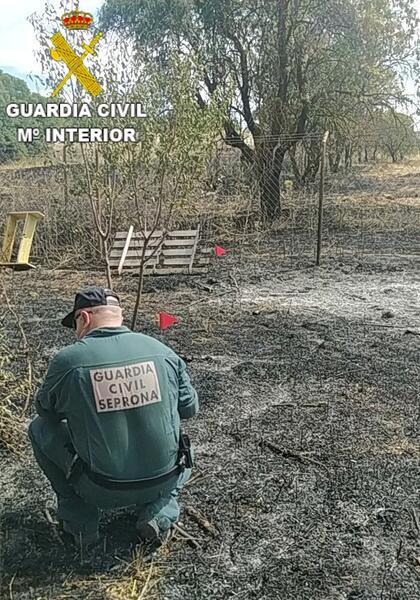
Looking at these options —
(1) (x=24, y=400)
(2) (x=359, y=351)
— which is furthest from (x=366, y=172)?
(1) (x=24, y=400)

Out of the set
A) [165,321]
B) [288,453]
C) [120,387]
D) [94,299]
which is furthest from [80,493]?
[165,321]

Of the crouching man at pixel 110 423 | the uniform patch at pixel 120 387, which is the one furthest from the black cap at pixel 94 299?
the uniform patch at pixel 120 387

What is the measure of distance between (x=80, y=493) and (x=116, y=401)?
0.45 meters

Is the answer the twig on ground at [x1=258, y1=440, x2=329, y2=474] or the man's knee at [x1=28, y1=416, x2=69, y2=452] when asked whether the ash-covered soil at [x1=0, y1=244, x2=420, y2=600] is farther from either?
the man's knee at [x1=28, y1=416, x2=69, y2=452]

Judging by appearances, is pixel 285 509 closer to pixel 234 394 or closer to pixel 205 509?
pixel 205 509

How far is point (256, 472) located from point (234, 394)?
1145 millimetres

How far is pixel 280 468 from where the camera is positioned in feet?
11.2

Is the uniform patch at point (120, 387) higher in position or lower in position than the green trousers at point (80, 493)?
higher

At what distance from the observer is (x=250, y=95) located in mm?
12914

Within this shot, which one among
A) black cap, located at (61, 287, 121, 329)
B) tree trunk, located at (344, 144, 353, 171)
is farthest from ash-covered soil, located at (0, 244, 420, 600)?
tree trunk, located at (344, 144, 353, 171)

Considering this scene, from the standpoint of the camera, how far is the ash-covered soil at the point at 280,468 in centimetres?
251

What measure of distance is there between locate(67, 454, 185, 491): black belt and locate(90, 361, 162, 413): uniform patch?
259 millimetres

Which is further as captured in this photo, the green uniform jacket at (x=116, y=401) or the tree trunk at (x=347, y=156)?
the tree trunk at (x=347, y=156)

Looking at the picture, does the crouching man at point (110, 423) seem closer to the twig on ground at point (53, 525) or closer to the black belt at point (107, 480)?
the black belt at point (107, 480)
